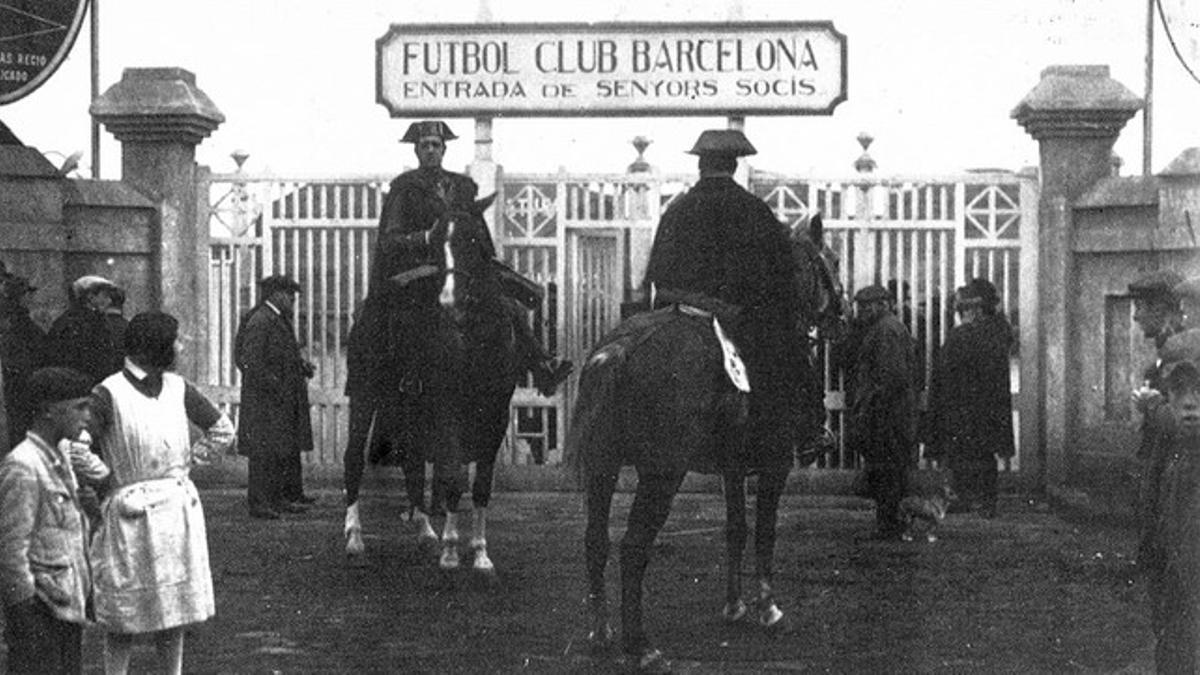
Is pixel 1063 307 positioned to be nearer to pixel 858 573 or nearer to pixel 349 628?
pixel 858 573

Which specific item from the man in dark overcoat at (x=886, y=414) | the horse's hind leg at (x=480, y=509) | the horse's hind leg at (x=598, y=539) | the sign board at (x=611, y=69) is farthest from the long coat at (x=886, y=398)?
the horse's hind leg at (x=598, y=539)

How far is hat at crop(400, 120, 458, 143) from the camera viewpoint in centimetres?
1130

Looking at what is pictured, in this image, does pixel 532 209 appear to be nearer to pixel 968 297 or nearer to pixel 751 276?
pixel 968 297

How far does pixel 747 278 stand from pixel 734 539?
4.05 feet

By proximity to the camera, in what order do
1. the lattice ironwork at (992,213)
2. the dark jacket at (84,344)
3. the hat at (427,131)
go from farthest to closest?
the lattice ironwork at (992,213) < the dark jacket at (84,344) < the hat at (427,131)

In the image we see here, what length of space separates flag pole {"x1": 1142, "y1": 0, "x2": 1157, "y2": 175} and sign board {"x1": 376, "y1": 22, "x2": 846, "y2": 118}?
2.33 meters

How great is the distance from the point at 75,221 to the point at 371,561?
5.14m

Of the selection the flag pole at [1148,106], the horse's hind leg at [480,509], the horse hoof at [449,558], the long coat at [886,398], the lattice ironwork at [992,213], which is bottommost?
the horse hoof at [449,558]

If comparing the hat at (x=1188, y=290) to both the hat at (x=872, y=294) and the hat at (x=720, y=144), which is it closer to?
the hat at (x=720, y=144)

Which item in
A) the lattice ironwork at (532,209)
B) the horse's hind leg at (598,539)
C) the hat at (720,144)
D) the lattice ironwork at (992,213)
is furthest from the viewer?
the lattice ironwork at (532,209)

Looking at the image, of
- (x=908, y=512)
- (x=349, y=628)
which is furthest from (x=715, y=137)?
(x=908, y=512)

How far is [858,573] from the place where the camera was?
10.9 m

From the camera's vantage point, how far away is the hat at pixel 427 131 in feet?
37.1

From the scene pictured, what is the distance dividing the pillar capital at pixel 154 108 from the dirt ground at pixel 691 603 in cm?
350
